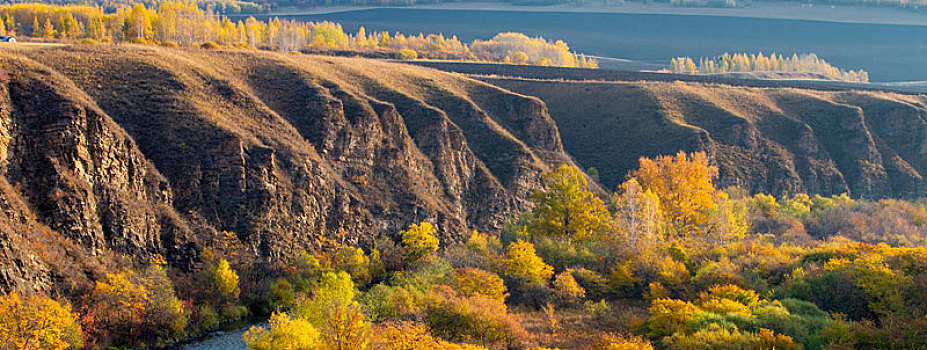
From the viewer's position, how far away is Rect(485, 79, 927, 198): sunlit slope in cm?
12138

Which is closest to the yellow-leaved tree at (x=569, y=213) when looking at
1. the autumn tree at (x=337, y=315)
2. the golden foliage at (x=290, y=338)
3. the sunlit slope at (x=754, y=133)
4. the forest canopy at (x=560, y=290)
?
the forest canopy at (x=560, y=290)

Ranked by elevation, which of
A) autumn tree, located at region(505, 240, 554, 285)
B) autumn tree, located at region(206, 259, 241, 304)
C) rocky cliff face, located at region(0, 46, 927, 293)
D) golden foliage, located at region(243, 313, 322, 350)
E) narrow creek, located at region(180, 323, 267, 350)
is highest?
rocky cliff face, located at region(0, 46, 927, 293)

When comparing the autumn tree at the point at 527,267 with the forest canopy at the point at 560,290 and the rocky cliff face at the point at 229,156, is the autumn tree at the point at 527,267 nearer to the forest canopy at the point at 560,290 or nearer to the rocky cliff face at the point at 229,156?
the forest canopy at the point at 560,290

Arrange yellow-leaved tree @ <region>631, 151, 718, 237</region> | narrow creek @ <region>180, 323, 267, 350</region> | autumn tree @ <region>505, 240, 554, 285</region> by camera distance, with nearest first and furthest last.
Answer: narrow creek @ <region>180, 323, 267, 350</region>
autumn tree @ <region>505, 240, 554, 285</region>
yellow-leaved tree @ <region>631, 151, 718, 237</region>

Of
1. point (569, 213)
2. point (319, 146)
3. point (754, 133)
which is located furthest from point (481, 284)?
point (754, 133)

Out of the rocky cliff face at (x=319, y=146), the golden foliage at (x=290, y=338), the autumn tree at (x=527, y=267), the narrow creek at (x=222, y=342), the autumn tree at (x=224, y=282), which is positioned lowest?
the narrow creek at (x=222, y=342)

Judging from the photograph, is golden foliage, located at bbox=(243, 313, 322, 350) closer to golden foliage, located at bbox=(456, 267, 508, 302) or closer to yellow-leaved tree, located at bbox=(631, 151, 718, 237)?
golden foliage, located at bbox=(456, 267, 508, 302)

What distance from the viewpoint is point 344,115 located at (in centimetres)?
9625

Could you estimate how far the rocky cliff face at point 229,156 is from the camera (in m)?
65.4

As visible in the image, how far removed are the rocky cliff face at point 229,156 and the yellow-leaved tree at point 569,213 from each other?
1087 cm

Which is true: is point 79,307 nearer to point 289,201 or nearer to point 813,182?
point 289,201

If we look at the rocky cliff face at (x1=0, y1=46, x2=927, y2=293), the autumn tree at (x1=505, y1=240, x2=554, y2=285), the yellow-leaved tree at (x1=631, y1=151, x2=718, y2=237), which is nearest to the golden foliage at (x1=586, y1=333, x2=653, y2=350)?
the autumn tree at (x1=505, y1=240, x2=554, y2=285)

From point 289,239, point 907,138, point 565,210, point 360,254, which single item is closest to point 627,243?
point 565,210

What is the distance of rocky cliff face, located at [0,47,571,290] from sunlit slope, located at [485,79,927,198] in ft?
52.8
